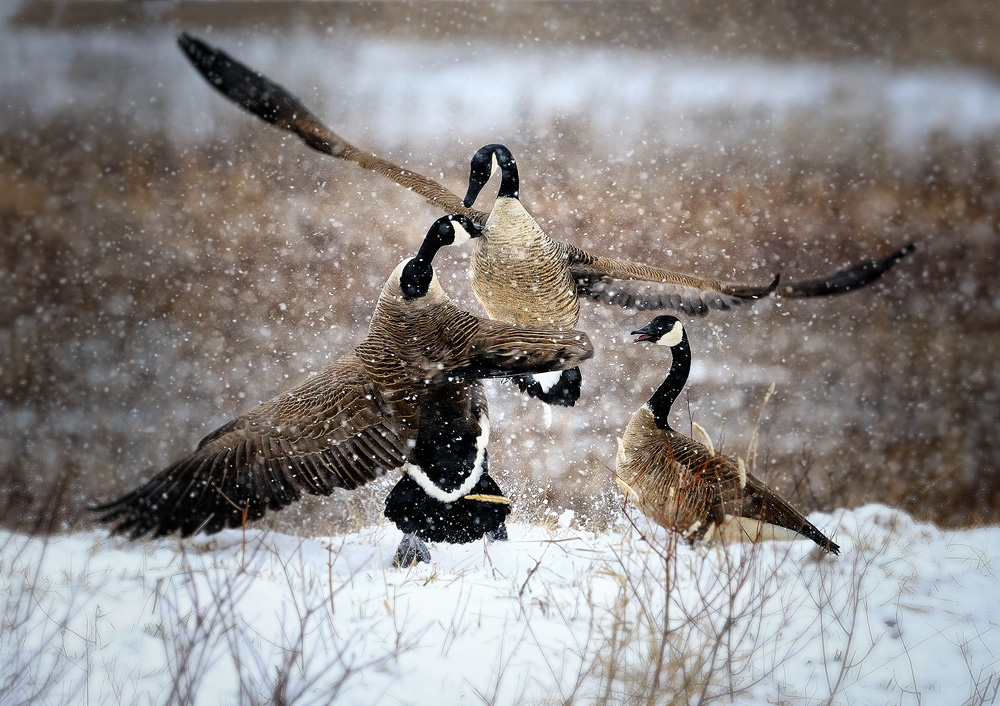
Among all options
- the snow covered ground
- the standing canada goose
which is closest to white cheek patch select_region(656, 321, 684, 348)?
the standing canada goose

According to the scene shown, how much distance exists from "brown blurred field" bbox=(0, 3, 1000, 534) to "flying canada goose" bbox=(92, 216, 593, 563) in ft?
2.56

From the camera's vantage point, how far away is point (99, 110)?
2928 millimetres

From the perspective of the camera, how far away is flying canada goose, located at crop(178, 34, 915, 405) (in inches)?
81.4

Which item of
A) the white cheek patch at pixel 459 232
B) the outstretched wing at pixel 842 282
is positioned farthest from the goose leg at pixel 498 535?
the outstretched wing at pixel 842 282

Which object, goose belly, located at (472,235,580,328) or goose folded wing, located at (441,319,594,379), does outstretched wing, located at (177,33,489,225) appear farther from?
goose folded wing, located at (441,319,594,379)

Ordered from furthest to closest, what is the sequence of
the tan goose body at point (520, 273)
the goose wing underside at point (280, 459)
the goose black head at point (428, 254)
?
1. the tan goose body at point (520, 273)
2. the goose black head at point (428, 254)
3. the goose wing underside at point (280, 459)

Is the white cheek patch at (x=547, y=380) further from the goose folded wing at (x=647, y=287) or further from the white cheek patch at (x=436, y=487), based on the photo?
the white cheek patch at (x=436, y=487)

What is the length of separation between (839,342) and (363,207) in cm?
213

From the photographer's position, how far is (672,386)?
2195mm

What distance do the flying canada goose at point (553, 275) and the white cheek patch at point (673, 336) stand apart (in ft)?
0.67

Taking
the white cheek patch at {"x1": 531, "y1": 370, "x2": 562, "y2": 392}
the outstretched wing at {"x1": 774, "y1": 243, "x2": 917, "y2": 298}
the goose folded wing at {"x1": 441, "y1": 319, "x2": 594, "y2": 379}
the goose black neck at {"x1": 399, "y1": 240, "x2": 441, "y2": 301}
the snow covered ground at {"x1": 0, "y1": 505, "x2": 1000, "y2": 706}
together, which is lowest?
the snow covered ground at {"x1": 0, "y1": 505, "x2": 1000, "y2": 706}

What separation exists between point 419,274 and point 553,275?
48cm

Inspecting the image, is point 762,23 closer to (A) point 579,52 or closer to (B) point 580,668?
(A) point 579,52

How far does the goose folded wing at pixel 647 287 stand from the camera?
89.4 inches
